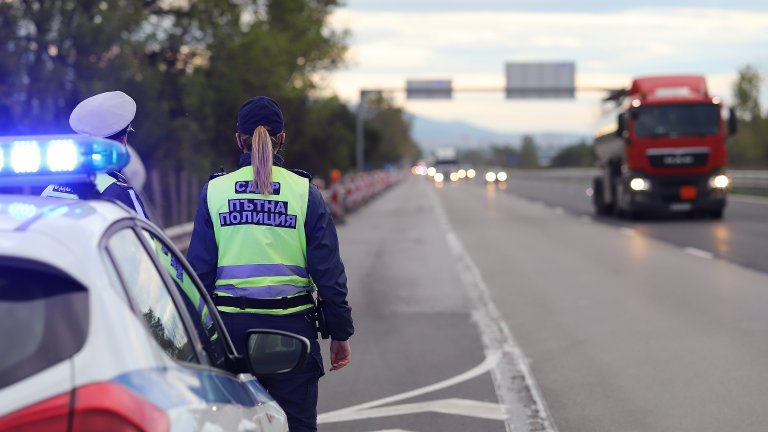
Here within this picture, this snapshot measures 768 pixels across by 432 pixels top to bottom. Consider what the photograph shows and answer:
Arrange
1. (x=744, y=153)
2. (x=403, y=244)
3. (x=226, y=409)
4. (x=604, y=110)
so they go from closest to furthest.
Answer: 1. (x=226, y=409)
2. (x=403, y=244)
3. (x=604, y=110)
4. (x=744, y=153)

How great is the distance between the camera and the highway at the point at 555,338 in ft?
26.6

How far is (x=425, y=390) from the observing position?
896cm

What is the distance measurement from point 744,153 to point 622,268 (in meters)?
83.9

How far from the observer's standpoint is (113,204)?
324 centimetres

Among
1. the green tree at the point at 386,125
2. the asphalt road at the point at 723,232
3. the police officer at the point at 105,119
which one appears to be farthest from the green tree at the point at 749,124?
the police officer at the point at 105,119

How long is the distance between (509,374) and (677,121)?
2288 centimetres

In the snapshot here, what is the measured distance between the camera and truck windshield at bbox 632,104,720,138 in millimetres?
31453

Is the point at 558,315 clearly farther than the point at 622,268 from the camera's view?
No

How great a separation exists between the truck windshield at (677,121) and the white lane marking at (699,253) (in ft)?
32.0

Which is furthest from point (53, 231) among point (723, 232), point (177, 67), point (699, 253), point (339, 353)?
point (177, 67)

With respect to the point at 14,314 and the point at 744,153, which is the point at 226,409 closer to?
the point at 14,314

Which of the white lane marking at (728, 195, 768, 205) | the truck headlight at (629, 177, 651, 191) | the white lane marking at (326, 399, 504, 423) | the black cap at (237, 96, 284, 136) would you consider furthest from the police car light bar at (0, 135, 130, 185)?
the white lane marking at (728, 195, 768, 205)

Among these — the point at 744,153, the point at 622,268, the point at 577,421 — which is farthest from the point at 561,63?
the point at 577,421

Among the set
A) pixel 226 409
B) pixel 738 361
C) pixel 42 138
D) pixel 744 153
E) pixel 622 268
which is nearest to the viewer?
pixel 42 138
